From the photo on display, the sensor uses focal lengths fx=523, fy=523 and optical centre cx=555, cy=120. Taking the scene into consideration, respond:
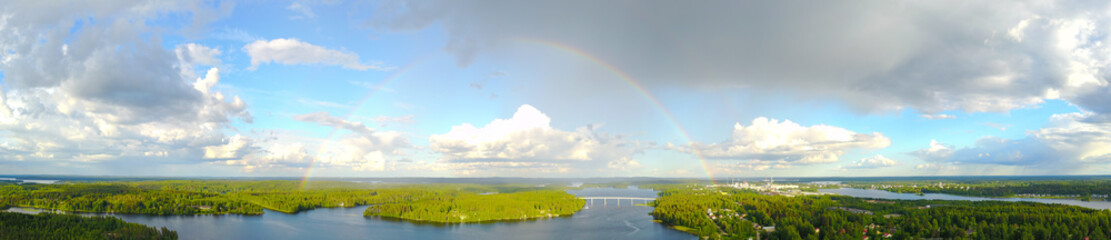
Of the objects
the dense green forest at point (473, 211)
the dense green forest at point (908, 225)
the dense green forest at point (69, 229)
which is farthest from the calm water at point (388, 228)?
the dense green forest at point (908, 225)

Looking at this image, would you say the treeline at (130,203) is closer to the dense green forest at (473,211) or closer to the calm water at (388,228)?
the calm water at (388,228)

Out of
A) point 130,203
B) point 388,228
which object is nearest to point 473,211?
point 388,228

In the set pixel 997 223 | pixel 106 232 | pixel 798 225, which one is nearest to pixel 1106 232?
pixel 997 223

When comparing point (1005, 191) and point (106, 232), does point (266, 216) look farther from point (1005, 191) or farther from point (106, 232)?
point (1005, 191)

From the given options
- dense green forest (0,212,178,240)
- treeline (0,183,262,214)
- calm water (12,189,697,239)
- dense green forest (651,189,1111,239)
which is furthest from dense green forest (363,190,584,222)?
dense green forest (0,212,178,240)

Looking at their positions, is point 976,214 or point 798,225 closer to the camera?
point 798,225

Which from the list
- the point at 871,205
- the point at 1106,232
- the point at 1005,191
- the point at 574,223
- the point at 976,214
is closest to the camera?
the point at 1106,232
